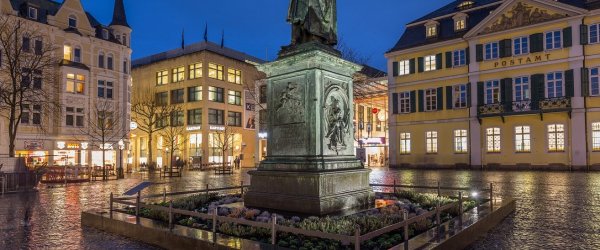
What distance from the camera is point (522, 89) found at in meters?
37.2

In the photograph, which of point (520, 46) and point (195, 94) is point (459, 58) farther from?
point (195, 94)

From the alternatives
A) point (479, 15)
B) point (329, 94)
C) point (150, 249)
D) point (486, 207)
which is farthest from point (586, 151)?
point (150, 249)

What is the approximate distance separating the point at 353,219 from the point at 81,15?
44.3 m

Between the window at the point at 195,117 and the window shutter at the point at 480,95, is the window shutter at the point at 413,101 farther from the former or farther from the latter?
the window at the point at 195,117

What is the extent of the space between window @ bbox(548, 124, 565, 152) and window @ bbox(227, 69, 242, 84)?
39619 millimetres

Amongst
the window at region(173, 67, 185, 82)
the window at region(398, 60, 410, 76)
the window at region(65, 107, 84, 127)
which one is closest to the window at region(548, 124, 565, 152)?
the window at region(398, 60, 410, 76)

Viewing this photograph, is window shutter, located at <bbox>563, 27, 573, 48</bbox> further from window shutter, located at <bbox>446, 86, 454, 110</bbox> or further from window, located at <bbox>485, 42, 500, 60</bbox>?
window shutter, located at <bbox>446, 86, 454, 110</bbox>

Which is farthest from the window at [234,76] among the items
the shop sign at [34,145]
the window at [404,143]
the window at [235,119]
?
the window at [404,143]

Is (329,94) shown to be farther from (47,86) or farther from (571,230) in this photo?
(47,86)

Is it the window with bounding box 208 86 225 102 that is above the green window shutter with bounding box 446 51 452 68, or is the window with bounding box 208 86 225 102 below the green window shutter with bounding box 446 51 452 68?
below

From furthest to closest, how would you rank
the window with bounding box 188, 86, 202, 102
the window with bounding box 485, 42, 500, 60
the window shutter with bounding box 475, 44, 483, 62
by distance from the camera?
the window with bounding box 188, 86, 202, 102, the window shutter with bounding box 475, 44, 483, 62, the window with bounding box 485, 42, 500, 60

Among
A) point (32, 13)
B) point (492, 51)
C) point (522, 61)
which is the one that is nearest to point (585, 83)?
point (522, 61)

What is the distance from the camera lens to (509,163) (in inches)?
1478

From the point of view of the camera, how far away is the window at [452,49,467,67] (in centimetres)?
4088
